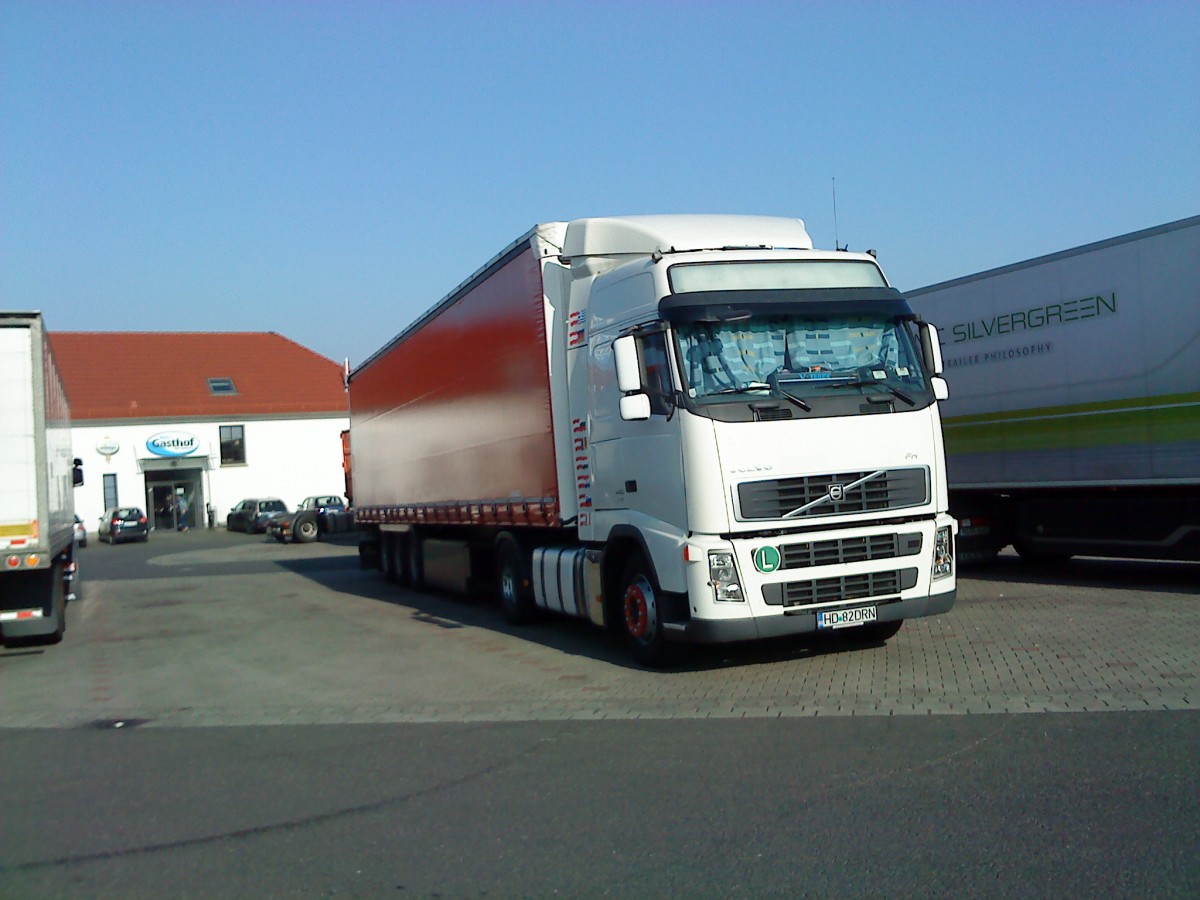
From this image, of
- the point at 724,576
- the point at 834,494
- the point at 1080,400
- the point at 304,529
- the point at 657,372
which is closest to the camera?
the point at 724,576

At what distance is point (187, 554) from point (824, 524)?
3089 centimetres

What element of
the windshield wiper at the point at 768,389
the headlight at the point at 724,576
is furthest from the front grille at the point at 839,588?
the windshield wiper at the point at 768,389

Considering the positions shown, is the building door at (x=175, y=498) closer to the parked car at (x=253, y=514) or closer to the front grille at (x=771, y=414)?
the parked car at (x=253, y=514)

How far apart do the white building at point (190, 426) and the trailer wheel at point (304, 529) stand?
680 inches

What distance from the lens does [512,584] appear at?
14.1 m

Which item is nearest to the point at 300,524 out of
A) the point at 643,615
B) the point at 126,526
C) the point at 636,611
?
the point at 126,526

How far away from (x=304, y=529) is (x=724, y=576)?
108 ft

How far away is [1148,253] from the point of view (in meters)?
13.3

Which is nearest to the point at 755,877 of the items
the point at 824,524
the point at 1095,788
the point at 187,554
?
the point at 1095,788

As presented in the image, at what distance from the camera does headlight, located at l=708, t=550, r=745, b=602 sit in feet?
30.5

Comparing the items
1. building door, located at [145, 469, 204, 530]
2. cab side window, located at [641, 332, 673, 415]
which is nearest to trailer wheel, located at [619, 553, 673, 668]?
cab side window, located at [641, 332, 673, 415]

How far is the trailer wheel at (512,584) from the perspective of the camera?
1378cm

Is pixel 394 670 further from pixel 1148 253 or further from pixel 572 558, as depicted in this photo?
pixel 1148 253

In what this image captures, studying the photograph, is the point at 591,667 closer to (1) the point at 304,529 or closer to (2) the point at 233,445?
(1) the point at 304,529
